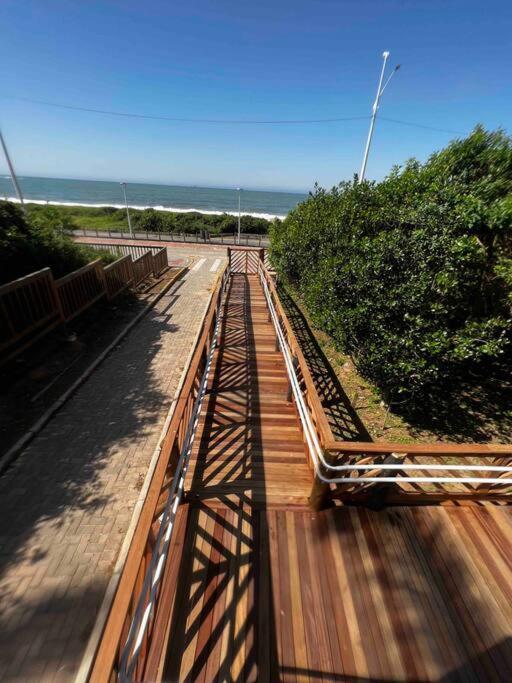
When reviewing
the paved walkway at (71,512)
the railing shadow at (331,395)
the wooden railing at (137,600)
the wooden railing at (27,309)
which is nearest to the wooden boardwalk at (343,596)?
the wooden railing at (137,600)

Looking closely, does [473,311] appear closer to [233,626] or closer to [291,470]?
[291,470]

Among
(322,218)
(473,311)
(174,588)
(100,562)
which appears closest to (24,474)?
(100,562)

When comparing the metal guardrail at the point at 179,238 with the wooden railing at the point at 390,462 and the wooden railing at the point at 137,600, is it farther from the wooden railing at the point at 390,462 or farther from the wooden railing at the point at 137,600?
the wooden railing at the point at 137,600

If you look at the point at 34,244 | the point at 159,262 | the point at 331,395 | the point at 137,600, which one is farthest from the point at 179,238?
the point at 137,600

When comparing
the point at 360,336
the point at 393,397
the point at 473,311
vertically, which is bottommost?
the point at 393,397

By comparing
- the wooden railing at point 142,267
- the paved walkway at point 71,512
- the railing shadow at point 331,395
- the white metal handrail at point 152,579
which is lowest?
the railing shadow at point 331,395

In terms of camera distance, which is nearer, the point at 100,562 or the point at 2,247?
the point at 100,562

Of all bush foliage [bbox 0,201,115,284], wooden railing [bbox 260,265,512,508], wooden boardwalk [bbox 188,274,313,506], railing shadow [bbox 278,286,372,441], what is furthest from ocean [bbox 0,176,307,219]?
wooden railing [bbox 260,265,512,508]
